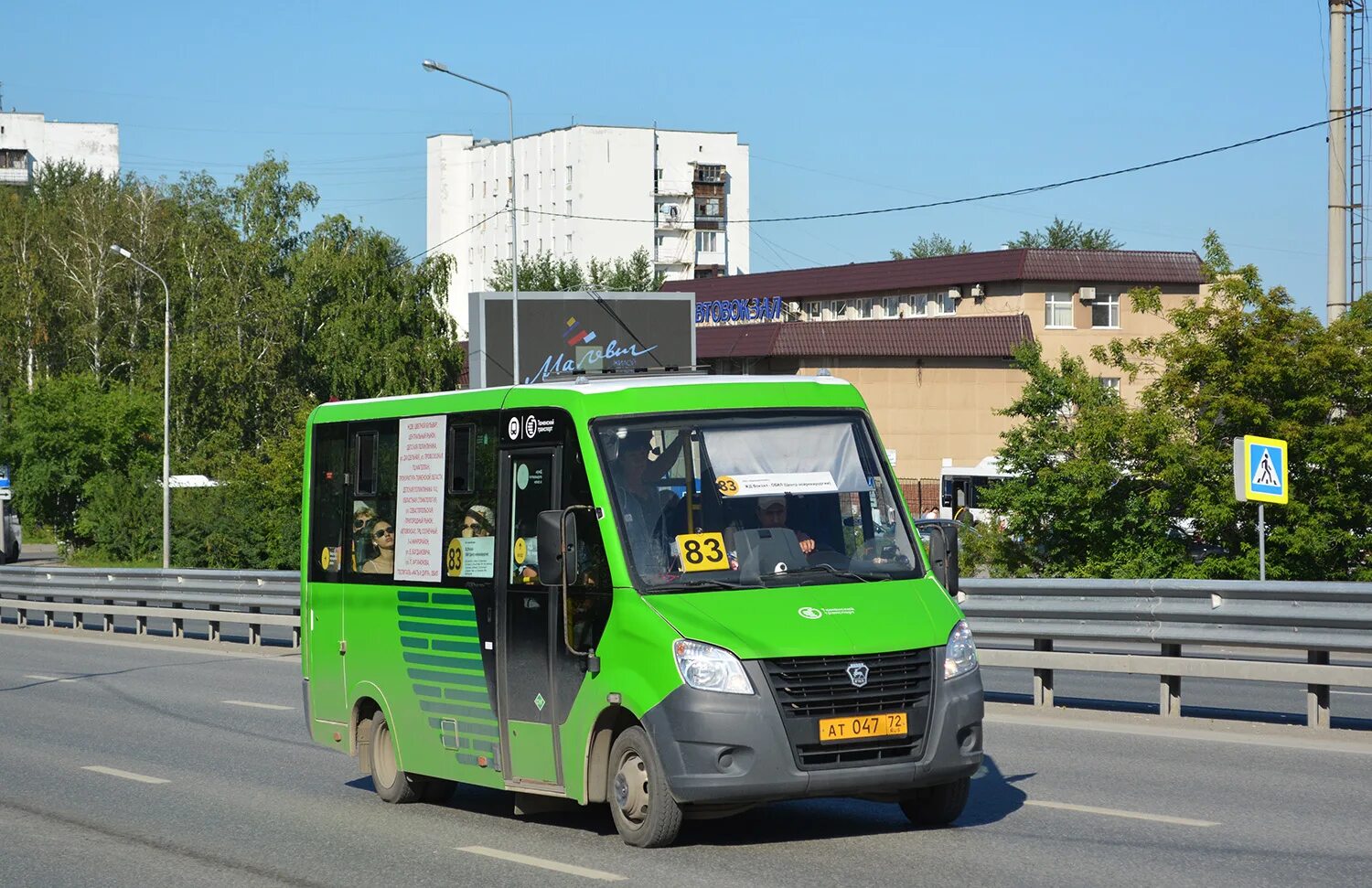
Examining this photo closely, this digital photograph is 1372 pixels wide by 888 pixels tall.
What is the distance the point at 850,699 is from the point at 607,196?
118041mm

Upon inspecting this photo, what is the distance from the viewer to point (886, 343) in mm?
68500

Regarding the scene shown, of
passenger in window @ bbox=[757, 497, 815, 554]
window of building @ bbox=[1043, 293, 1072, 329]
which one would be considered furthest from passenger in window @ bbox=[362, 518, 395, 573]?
window of building @ bbox=[1043, 293, 1072, 329]

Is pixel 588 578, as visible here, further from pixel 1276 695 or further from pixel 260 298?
pixel 260 298

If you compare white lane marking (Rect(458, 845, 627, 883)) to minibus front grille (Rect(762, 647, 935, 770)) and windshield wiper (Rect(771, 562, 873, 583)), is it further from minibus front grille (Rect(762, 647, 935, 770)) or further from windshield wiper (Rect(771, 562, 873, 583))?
windshield wiper (Rect(771, 562, 873, 583))

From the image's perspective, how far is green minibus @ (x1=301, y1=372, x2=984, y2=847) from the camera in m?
8.05

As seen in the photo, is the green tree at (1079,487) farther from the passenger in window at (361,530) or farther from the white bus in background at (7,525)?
the white bus in background at (7,525)

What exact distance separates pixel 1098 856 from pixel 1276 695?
931 cm

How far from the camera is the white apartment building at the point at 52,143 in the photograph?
136 meters

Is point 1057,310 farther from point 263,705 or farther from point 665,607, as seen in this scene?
point 665,607

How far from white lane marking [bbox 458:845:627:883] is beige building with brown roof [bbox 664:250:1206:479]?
188ft

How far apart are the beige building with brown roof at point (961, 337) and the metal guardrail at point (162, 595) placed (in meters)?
36.5

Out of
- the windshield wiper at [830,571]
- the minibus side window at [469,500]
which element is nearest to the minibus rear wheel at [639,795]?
the windshield wiper at [830,571]

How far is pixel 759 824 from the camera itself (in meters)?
9.37

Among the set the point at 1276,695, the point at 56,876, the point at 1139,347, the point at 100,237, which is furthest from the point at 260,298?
the point at 56,876
